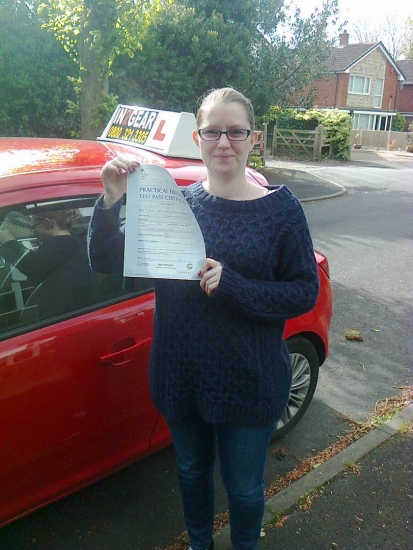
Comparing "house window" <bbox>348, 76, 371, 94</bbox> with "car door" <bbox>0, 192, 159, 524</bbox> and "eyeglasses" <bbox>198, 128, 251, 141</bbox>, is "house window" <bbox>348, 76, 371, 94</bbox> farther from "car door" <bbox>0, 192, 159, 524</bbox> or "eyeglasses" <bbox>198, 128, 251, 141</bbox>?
"eyeglasses" <bbox>198, 128, 251, 141</bbox>

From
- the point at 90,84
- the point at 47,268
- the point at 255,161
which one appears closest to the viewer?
the point at 47,268

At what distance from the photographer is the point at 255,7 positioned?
587 inches

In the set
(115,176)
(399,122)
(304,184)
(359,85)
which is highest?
(359,85)

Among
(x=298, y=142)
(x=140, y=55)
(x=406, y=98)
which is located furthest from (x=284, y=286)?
(x=406, y=98)

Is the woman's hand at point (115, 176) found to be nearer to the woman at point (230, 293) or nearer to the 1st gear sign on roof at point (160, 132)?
the woman at point (230, 293)

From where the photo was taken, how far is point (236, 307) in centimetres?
172

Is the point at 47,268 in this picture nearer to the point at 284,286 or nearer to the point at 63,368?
the point at 63,368

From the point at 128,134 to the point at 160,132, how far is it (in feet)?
0.93

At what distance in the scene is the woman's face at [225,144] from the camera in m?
1.74

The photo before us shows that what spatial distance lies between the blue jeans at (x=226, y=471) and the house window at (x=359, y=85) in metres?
44.4

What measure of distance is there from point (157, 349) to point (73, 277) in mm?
578

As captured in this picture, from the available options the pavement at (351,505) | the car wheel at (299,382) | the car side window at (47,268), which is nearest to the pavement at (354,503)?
the pavement at (351,505)

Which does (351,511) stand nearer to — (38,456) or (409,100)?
(38,456)

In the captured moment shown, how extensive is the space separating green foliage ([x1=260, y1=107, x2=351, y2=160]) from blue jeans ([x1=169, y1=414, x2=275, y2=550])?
2446cm
